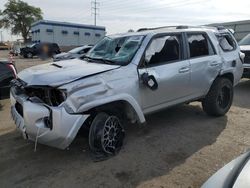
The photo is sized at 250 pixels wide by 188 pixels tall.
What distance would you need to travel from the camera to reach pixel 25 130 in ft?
14.0

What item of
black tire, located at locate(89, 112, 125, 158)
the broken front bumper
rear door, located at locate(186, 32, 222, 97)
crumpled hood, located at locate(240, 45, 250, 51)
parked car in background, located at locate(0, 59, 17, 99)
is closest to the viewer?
the broken front bumper

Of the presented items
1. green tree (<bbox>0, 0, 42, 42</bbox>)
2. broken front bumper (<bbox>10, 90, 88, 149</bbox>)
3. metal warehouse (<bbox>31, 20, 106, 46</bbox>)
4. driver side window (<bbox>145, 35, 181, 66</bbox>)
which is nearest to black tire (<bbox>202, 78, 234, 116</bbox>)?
driver side window (<bbox>145, 35, 181, 66</bbox>)

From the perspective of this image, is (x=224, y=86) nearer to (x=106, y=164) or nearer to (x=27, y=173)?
(x=106, y=164)

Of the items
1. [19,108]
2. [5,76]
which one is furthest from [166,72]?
[5,76]

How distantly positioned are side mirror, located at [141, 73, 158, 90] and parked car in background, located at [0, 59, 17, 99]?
14.0ft

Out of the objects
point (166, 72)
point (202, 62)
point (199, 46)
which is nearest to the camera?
point (166, 72)

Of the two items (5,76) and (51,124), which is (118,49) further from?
→ (5,76)

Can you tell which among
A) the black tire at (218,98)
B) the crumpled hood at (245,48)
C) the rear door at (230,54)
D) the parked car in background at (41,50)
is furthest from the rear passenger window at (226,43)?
the parked car in background at (41,50)

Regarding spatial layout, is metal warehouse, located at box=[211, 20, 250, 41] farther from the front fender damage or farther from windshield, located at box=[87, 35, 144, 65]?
the front fender damage

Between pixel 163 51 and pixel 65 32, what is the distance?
176ft

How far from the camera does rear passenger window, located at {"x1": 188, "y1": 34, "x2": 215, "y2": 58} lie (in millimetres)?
5898

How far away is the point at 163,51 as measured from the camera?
5410 millimetres

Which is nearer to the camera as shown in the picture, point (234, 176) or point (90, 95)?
point (234, 176)

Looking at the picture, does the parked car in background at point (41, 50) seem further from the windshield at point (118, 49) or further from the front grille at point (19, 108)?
the front grille at point (19, 108)
